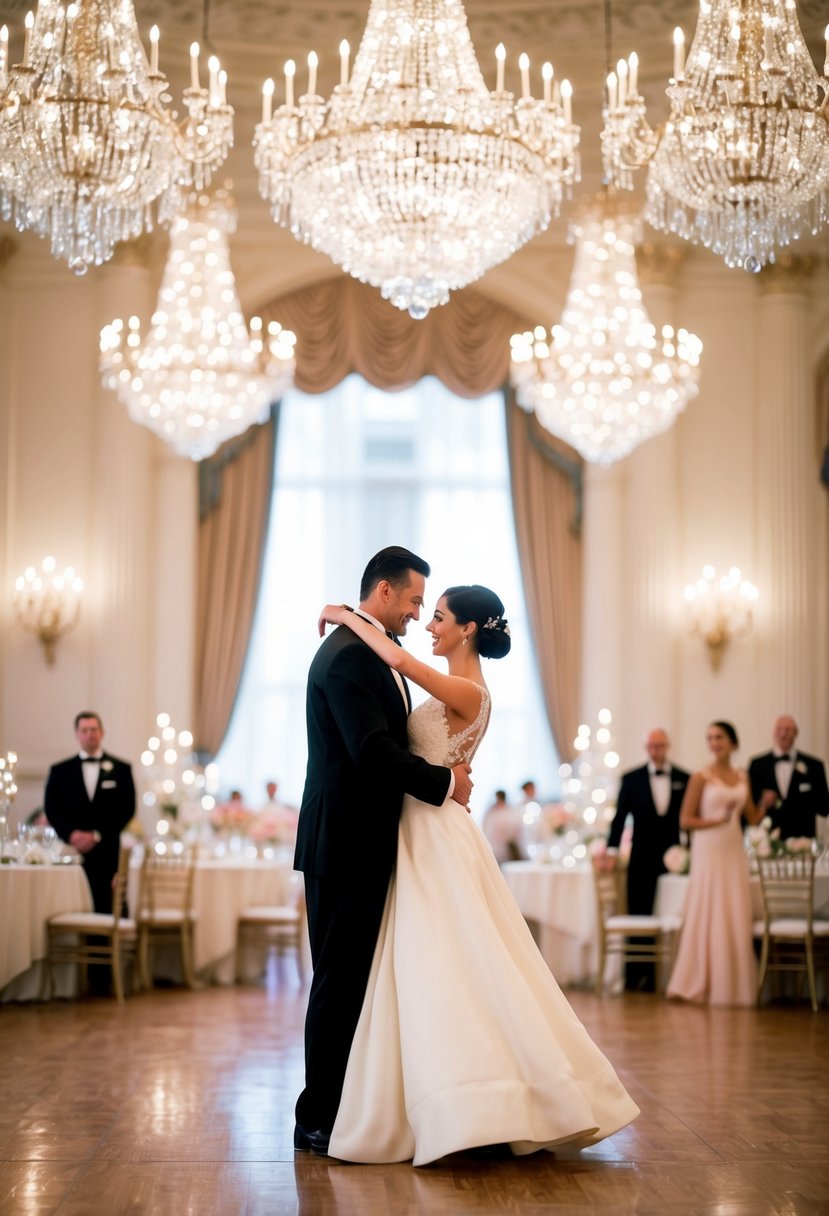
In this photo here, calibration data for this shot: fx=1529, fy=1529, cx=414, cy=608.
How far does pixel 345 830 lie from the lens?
15.3 feet

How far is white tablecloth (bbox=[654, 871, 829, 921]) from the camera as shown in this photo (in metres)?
9.62

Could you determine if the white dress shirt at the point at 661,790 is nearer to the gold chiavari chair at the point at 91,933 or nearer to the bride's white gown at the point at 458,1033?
the gold chiavari chair at the point at 91,933

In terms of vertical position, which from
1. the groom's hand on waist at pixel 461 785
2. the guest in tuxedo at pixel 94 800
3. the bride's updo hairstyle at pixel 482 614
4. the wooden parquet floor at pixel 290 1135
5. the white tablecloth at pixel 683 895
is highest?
the bride's updo hairstyle at pixel 482 614

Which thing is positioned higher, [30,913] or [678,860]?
[678,860]

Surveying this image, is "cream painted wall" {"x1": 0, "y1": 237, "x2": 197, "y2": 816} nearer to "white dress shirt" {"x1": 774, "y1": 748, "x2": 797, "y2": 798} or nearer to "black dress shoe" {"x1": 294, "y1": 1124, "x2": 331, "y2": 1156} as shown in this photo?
"white dress shirt" {"x1": 774, "y1": 748, "x2": 797, "y2": 798}

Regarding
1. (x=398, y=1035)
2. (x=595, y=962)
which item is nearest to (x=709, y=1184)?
(x=398, y=1035)

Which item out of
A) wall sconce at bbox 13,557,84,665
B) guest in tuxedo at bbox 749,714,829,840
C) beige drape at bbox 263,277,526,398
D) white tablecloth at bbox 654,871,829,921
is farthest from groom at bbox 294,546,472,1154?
beige drape at bbox 263,277,526,398

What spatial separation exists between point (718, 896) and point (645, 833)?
104 cm

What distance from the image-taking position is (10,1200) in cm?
406

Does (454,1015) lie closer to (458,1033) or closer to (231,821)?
(458,1033)

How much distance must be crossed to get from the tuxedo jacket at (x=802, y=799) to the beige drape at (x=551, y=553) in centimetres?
353

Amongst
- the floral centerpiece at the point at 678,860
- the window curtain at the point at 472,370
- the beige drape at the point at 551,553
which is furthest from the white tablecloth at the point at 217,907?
the window curtain at the point at 472,370

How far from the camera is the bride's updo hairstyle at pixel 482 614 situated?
4.85 metres

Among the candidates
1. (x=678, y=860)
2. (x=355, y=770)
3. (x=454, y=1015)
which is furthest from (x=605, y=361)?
(x=454, y=1015)
